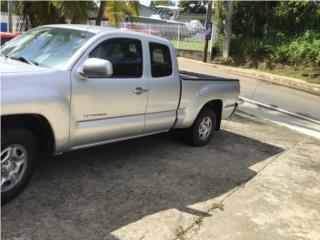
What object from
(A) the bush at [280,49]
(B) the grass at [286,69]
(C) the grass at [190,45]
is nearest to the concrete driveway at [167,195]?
(B) the grass at [286,69]

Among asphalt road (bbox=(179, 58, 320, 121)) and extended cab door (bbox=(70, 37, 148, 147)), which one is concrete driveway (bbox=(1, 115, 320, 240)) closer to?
extended cab door (bbox=(70, 37, 148, 147))

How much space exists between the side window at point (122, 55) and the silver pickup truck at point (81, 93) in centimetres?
1

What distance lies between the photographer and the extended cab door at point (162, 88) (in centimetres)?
598

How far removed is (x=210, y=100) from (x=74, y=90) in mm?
3029

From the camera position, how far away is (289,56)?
2280 centimetres

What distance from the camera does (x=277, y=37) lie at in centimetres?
2406

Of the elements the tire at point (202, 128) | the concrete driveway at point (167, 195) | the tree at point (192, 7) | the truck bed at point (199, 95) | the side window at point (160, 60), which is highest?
the tree at point (192, 7)

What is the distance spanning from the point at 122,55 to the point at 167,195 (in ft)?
5.65

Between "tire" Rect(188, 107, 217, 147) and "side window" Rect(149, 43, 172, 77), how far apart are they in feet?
3.89

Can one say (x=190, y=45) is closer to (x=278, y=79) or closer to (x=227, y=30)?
(x=227, y=30)

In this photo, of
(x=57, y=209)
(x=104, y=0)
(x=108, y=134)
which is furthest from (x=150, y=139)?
(x=104, y=0)

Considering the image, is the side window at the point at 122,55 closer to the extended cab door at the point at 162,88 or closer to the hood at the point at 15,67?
the extended cab door at the point at 162,88

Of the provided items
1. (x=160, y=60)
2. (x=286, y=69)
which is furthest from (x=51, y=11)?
(x=286, y=69)

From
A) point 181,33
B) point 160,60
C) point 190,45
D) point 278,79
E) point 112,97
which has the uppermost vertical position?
point 160,60
